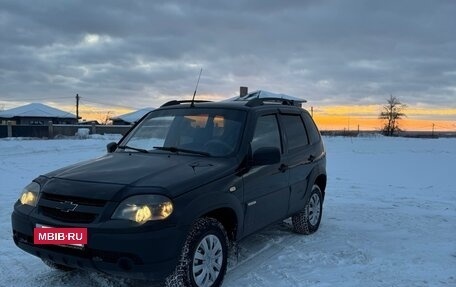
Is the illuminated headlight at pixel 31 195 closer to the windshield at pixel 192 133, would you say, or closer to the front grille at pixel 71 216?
the front grille at pixel 71 216

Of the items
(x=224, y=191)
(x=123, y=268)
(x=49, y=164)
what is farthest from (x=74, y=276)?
(x=49, y=164)

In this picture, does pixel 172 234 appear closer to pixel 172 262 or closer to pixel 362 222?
pixel 172 262

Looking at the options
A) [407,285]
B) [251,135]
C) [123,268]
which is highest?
[251,135]

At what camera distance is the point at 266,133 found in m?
5.62


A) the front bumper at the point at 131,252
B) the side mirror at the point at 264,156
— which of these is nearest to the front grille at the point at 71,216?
the front bumper at the point at 131,252

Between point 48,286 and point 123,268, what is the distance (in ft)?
4.09

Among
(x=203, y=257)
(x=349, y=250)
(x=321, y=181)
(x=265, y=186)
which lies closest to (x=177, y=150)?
(x=265, y=186)

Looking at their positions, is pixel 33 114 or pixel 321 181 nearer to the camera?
pixel 321 181

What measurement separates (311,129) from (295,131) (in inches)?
25.0

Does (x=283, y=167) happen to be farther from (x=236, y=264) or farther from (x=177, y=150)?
(x=177, y=150)

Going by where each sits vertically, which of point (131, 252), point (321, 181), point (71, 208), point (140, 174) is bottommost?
point (131, 252)

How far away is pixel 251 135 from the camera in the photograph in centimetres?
521

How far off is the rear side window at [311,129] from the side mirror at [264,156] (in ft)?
6.59

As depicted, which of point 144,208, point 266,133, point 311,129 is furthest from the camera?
point 311,129
